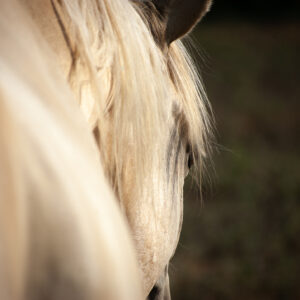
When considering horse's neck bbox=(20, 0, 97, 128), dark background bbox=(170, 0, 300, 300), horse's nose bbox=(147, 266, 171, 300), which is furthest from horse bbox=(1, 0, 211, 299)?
dark background bbox=(170, 0, 300, 300)

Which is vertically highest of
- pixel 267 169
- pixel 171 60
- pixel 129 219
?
pixel 171 60

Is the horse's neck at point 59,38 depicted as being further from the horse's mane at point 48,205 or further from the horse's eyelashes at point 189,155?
the horse's eyelashes at point 189,155

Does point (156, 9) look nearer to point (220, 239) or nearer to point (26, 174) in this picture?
point (26, 174)

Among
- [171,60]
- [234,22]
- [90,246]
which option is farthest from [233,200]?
[234,22]

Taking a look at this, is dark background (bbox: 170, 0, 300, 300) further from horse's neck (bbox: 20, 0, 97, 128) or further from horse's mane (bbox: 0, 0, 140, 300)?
horse's mane (bbox: 0, 0, 140, 300)

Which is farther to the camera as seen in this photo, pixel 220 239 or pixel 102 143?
pixel 220 239

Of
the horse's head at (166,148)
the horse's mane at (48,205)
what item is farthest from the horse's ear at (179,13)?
the horse's mane at (48,205)

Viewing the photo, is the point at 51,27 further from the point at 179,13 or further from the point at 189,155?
the point at 189,155

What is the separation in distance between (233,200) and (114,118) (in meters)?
4.42

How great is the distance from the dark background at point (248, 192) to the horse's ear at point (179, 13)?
246 mm

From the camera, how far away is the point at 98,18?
2.48ft

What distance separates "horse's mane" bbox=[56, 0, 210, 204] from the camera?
70cm

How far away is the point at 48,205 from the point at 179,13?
0.52 meters

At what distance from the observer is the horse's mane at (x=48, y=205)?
0.48m
